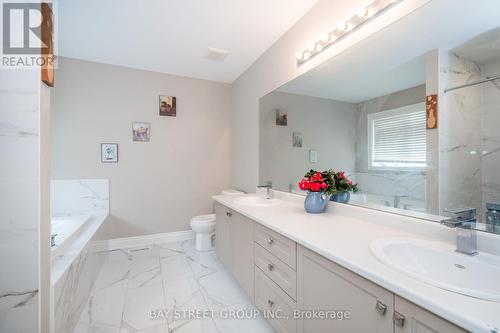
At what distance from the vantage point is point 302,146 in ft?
6.86

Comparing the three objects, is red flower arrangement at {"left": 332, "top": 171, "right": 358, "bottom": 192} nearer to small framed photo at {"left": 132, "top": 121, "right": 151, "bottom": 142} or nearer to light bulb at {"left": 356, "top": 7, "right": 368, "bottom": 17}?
light bulb at {"left": 356, "top": 7, "right": 368, "bottom": 17}

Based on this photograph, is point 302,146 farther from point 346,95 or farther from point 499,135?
point 499,135

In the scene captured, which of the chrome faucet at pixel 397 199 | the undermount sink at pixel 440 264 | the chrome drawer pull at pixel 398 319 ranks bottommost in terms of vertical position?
the chrome drawer pull at pixel 398 319

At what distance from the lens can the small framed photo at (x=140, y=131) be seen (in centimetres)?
299

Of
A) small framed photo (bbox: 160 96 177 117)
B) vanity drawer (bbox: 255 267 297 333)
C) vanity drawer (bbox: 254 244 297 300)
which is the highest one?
small framed photo (bbox: 160 96 177 117)

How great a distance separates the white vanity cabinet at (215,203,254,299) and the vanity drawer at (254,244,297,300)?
0.42ft

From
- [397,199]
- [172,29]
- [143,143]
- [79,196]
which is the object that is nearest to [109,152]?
[143,143]

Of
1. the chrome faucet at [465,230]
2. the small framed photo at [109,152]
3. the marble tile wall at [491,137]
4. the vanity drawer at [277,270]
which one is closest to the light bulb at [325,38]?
the marble tile wall at [491,137]

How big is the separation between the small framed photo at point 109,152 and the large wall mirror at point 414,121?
2496 millimetres

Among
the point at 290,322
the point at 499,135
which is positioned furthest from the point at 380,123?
the point at 290,322

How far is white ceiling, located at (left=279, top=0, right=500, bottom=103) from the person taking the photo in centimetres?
95

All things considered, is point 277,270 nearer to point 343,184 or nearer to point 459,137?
point 343,184

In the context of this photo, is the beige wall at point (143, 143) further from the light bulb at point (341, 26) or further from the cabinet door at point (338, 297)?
the cabinet door at point (338, 297)

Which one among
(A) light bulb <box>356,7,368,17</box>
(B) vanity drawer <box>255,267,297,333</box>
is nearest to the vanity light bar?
(A) light bulb <box>356,7,368,17</box>
